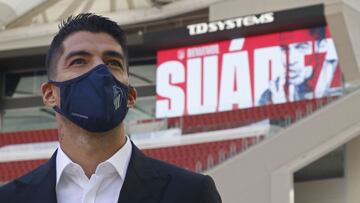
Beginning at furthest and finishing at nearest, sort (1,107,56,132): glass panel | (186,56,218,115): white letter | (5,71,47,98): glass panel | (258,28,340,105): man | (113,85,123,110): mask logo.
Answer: (5,71,47,98): glass panel
(1,107,56,132): glass panel
(186,56,218,115): white letter
(258,28,340,105): man
(113,85,123,110): mask logo

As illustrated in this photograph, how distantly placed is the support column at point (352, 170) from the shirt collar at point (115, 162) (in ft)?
73.4

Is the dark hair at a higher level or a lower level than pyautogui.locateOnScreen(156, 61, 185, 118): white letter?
lower

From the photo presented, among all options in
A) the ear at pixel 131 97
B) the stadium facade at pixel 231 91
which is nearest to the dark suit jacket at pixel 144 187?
the ear at pixel 131 97

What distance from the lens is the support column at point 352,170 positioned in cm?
2405

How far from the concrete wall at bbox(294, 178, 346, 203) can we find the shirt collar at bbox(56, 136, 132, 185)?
22417 millimetres

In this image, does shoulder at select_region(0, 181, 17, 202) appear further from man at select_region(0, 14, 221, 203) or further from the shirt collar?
the shirt collar

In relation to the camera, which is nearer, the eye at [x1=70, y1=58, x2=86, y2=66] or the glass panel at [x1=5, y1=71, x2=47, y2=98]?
the eye at [x1=70, y1=58, x2=86, y2=66]

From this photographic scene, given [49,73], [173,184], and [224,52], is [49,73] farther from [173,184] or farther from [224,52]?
[224,52]

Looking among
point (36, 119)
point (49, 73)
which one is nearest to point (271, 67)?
point (36, 119)

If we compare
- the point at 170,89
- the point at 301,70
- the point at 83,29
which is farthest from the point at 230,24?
the point at 83,29

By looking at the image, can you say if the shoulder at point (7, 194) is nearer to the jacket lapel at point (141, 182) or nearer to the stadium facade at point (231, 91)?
the jacket lapel at point (141, 182)

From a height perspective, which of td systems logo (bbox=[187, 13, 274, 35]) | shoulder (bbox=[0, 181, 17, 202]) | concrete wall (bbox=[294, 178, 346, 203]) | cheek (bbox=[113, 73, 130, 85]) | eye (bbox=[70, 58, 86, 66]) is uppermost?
td systems logo (bbox=[187, 13, 274, 35])

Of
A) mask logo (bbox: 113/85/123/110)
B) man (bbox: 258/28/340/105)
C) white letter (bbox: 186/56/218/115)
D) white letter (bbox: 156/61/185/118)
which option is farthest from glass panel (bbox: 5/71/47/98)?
mask logo (bbox: 113/85/123/110)

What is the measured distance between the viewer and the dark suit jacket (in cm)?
217
